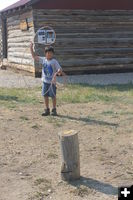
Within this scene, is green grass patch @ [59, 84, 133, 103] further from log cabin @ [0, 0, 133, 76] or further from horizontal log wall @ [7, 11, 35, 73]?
horizontal log wall @ [7, 11, 35, 73]

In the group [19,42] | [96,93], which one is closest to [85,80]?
[96,93]

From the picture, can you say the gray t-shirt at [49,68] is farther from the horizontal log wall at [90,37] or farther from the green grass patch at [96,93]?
the horizontal log wall at [90,37]

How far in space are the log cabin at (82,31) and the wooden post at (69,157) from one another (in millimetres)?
10466

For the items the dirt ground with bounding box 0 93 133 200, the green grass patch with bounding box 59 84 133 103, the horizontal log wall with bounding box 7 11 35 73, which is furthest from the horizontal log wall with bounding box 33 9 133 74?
the dirt ground with bounding box 0 93 133 200

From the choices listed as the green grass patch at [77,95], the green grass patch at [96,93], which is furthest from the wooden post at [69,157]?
the green grass patch at [96,93]

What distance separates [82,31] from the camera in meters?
15.8

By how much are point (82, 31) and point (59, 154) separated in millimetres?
10752

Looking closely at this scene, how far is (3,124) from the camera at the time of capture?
753cm

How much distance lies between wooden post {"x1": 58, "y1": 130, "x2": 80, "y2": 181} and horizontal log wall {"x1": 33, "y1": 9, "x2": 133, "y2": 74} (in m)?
10.8

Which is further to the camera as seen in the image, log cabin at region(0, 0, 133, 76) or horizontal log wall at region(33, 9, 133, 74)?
horizontal log wall at region(33, 9, 133, 74)

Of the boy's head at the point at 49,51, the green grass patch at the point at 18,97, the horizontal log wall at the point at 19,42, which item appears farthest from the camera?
the horizontal log wall at the point at 19,42

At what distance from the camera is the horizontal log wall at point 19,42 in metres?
15.6

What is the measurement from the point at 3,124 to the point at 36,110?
1.46m

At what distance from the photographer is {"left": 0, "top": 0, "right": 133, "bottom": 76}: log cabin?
1517cm
